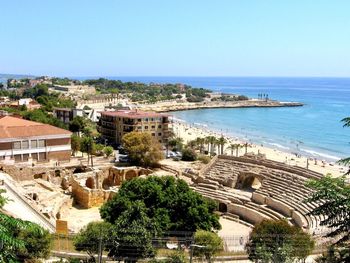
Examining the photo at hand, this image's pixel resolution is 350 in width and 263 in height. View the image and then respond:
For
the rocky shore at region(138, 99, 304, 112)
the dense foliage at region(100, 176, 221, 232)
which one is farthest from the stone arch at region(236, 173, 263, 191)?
the rocky shore at region(138, 99, 304, 112)

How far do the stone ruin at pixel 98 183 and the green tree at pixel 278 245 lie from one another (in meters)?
17.9

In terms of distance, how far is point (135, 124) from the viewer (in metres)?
65.3

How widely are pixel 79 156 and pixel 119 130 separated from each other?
42.2 feet

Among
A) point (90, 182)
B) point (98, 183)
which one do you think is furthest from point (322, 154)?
point (90, 182)

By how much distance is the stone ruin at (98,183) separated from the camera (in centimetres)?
3962

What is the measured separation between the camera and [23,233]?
19203 millimetres

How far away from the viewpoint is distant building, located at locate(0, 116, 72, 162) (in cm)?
4719

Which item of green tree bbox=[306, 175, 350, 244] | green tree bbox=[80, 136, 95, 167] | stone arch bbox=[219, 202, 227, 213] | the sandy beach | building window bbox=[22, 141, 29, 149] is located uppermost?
green tree bbox=[306, 175, 350, 244]

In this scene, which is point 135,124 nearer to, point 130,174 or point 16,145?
point 130,174

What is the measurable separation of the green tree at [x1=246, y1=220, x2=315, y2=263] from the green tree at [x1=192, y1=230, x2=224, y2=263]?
54.1 inches

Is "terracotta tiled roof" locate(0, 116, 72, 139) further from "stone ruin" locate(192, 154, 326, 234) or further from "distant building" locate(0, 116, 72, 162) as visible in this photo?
"stone ruin" locate(192, 154, 326, 234)

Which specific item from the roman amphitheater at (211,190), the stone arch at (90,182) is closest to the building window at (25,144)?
the roman amphitheater at (211,190)

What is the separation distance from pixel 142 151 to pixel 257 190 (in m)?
14.4

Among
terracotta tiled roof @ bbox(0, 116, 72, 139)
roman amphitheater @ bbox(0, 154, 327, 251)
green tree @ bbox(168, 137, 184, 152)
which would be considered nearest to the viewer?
roman amphitheater @ bbox(0, 154, 327, 251)
